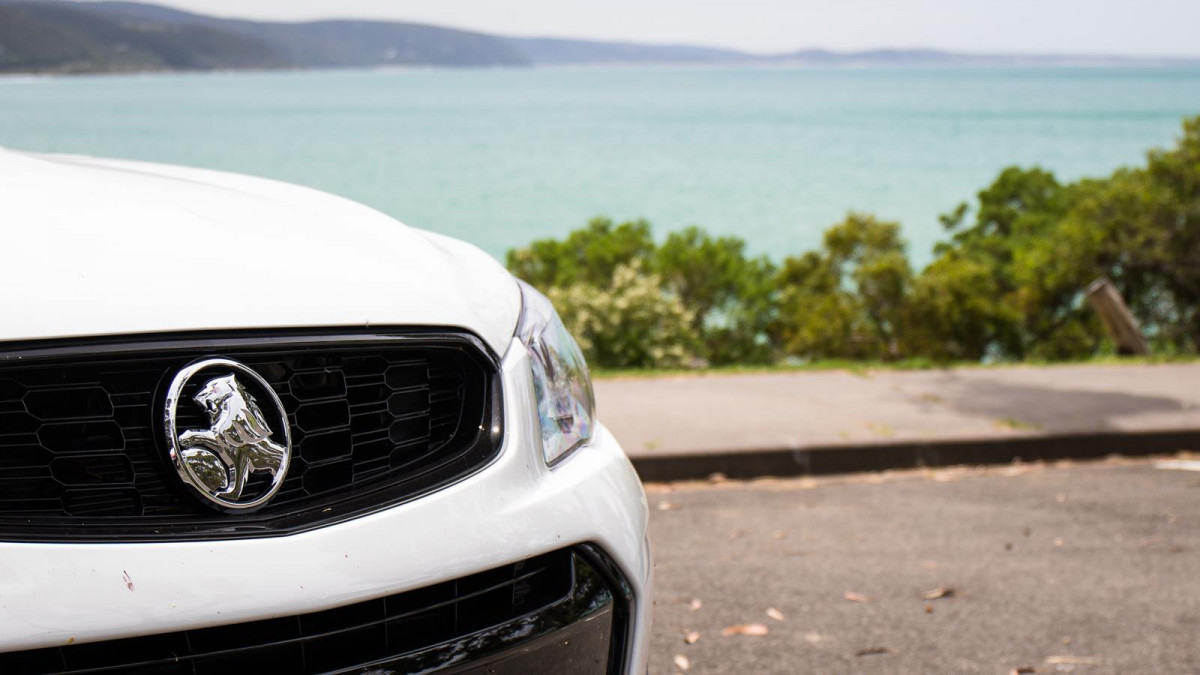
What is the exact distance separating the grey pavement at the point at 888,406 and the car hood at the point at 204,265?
3389 mm

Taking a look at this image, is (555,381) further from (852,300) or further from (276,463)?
(852,300)

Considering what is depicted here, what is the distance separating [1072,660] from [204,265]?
2.74m

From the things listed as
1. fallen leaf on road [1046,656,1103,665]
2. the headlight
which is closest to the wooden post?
fallen leaf on road [1046,656,1103,665]

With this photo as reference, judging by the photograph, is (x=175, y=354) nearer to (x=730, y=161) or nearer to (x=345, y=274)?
(x=345, y=274)

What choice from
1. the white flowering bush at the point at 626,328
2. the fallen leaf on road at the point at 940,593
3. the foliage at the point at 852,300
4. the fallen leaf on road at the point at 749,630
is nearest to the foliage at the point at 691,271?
the foliage at the point at 852,300

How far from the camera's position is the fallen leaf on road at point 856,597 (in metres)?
3.74

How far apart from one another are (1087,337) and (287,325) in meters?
16.5

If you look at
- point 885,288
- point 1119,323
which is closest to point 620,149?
point 885,288

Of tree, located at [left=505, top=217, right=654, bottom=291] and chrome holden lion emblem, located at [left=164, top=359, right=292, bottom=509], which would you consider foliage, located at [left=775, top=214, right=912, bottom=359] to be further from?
chrome holden lion emblem, located at [left=164, top=359, right=292, bottom=509]

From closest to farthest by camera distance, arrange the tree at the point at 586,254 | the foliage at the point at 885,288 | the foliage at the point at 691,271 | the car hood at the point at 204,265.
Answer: the car hood at the point at 204,265 < the foliage at the point at 885,288 < the tree at the point at 586,254 < the foliage at the point at 691,271

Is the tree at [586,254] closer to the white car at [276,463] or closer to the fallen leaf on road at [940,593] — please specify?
the fallen leaf on road at [940,593]

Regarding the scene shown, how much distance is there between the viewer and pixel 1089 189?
1684 cm

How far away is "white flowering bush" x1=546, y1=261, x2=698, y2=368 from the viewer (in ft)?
37.5

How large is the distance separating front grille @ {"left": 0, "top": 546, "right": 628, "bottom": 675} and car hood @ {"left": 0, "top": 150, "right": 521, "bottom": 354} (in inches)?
15.5
